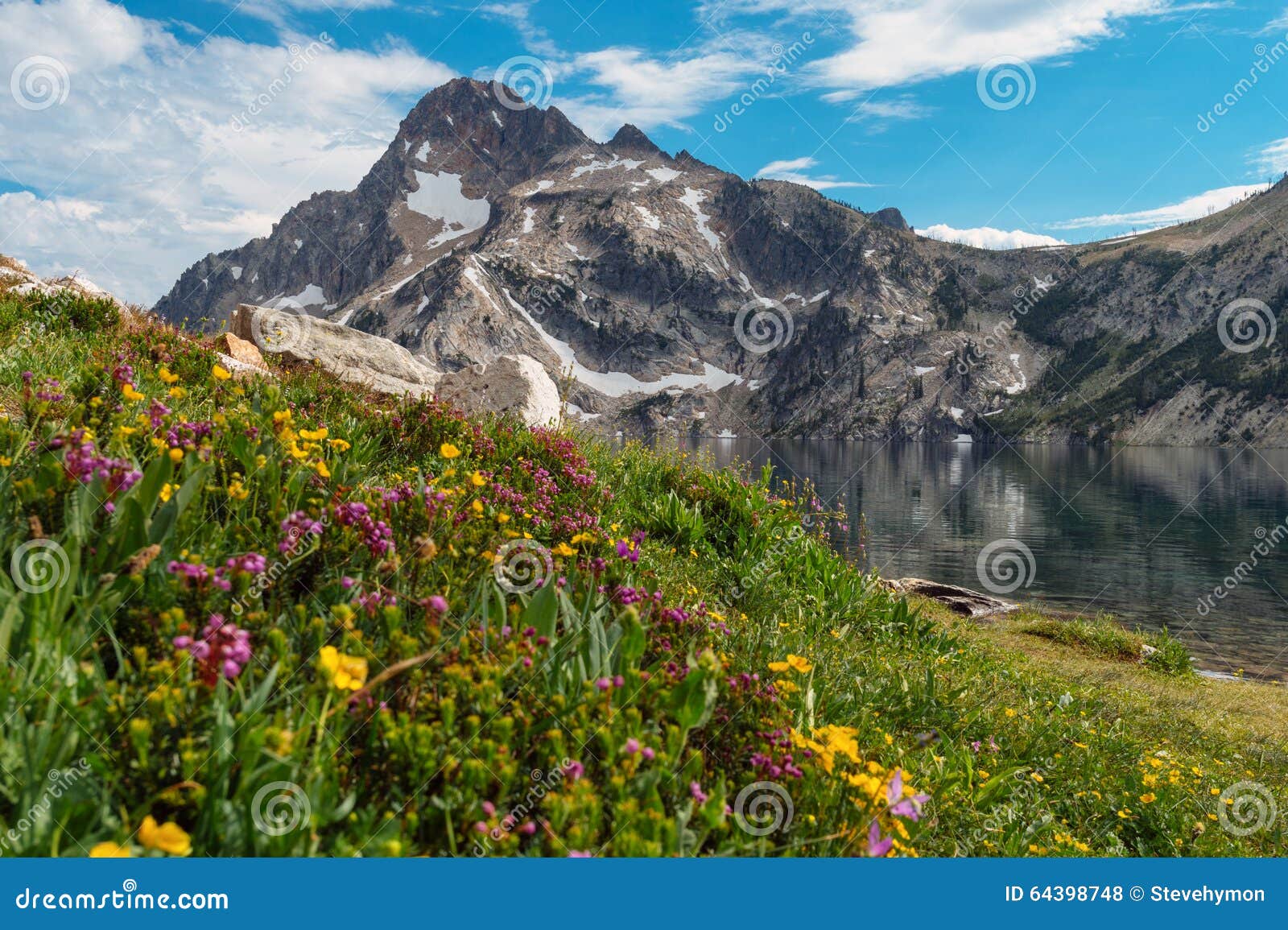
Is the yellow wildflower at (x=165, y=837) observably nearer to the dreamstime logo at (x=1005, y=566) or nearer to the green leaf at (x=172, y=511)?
the green leaf at (x=172, y=511)

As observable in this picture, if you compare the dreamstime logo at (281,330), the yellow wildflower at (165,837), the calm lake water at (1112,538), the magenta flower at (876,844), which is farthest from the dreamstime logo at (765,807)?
the dreamstime logo at (281,330)

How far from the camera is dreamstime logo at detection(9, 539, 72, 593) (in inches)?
120

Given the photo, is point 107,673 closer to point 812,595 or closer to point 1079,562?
point 812,595

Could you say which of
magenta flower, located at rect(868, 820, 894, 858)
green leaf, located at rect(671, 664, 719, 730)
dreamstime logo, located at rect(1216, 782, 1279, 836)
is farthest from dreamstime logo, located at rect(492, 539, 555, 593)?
dreamstime logo, located at rect(1216, 782, 1279, 836)

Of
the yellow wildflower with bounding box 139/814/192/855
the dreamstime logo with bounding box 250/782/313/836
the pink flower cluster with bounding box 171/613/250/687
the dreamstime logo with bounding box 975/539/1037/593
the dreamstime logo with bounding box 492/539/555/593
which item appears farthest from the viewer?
the dreamstime logo with bounding box 975/539/1037/593

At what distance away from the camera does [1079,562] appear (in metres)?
42.2

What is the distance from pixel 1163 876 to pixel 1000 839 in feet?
6.91

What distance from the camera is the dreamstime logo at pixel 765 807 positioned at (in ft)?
9.89

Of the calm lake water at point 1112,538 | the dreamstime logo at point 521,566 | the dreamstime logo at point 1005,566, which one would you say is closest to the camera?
the dreamstime logo at point 521,566

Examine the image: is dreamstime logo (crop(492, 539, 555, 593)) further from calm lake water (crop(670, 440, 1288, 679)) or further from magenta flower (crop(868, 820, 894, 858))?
calm lake water (crop(670, 440, 1288, 679))

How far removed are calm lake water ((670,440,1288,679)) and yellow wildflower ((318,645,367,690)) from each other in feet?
31.1

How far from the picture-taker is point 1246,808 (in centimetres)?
657

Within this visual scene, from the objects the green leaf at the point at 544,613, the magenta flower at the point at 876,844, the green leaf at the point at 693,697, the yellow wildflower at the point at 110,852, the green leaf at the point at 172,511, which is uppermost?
the green leaf at the point at 172,511

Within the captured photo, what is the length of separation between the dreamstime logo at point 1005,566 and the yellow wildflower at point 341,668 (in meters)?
36.6
